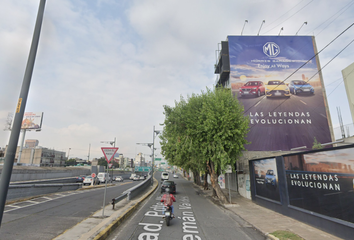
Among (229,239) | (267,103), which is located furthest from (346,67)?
(229,239)

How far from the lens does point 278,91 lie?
91.7 feet

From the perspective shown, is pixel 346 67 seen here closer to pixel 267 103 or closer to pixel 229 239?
pixel 267 103

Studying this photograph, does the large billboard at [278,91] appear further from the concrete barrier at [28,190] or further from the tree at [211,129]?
the concrete barrier at [28,190]

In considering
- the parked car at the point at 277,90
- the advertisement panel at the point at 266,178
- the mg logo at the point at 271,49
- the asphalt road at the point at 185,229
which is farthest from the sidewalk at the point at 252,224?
the mg logo at the point at 271,49

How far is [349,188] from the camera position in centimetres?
689

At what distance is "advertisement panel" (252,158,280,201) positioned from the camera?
480 inches

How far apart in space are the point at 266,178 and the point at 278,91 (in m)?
18.5

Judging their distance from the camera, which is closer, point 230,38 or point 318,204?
point 318,204

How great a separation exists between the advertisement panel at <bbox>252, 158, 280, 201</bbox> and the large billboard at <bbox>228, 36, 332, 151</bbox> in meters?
11.7

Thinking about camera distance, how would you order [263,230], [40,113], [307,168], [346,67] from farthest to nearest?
[40,113] → [346,67] → [307,168] → [263,230]

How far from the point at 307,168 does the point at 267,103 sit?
65.8ft

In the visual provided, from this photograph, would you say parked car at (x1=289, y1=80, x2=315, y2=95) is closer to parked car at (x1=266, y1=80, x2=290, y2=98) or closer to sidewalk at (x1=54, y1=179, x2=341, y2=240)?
parked car at (x1=266, y1=80, x2=290, y2=98)

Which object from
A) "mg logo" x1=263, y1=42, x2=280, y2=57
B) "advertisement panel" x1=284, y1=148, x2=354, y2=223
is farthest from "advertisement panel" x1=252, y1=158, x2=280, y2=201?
"mg logo" x1=263, y1=42, x2=280, y2=57

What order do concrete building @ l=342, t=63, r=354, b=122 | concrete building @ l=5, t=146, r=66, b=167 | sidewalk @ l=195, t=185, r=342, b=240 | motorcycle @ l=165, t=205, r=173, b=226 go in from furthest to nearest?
concrete building @ l=5, t=146, r=66, b=167
concrete building @ l=342, t=63, r=354, b=122
motorcycle @ l=165, t=205, r=173, b=226
sidewalk @ l=195, t=185, r=342, b=240
